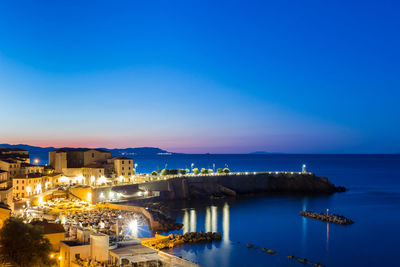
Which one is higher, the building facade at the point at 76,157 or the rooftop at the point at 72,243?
the building facade at the point at 76,157

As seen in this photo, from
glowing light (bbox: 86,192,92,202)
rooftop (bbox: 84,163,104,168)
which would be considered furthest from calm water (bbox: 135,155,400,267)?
rooftop (bbox: 84,163,104,168)

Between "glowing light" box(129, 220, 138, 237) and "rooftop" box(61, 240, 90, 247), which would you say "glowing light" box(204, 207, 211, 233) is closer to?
"glowing light" box(129, 220, 138, 237)

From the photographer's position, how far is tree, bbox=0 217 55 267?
60.1 feet

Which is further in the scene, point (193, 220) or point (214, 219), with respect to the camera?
point (214, 219)

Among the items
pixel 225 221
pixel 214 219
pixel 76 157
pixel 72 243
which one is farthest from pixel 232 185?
pixel 72 243

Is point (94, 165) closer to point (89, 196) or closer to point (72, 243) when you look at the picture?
point (89, 196)

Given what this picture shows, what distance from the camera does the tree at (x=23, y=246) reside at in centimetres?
1833

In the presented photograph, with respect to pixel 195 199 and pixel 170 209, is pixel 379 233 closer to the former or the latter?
pixel 170 209

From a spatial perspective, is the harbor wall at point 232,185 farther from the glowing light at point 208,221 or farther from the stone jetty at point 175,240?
the stone jetty at point 175,240

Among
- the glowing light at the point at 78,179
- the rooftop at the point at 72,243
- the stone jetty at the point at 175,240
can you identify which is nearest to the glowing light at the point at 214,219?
the stone jetty at the point at 175,240

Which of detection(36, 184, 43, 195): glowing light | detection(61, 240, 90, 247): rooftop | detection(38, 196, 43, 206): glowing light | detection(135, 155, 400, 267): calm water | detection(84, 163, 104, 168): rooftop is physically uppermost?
detection(84, 163, 104, 168): rooftop

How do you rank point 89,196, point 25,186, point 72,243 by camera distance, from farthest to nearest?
point 89,196
point 25,186
point 72,243

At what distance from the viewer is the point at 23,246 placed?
18.6 m

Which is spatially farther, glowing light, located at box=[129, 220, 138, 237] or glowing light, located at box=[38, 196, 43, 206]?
glowing light, located at box=[38, 196, 43, 206]
